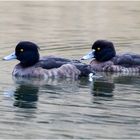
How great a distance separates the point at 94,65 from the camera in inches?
861

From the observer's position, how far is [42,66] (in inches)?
810

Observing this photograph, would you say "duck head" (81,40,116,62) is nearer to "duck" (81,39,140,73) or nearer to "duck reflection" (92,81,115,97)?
"duck" (81,39,140,73)

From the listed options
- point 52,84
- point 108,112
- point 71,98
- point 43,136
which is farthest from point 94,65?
point 43,136

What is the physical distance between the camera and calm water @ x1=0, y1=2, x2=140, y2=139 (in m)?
15.1

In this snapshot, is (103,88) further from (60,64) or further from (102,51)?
(102,51)

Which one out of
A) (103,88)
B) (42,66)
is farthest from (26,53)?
(103,88)

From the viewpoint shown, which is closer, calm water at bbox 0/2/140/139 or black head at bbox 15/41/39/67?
calm water at bbox 0/2/140/139

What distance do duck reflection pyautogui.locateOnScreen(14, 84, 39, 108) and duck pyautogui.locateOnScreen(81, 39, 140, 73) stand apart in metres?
2.95

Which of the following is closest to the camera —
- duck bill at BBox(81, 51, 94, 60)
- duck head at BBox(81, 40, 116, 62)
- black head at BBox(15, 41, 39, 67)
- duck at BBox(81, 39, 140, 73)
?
black head at BBox(15, 41, 39, 67)

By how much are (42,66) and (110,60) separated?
7.07ft

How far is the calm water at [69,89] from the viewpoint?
15.1m

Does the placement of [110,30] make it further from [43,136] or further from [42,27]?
[43,136]

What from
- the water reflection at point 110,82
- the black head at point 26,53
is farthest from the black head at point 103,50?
the black head at point 26,53

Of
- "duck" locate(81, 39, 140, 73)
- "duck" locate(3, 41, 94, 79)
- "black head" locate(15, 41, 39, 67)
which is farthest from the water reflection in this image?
"black head" locate(15, 41, 39, 67)
